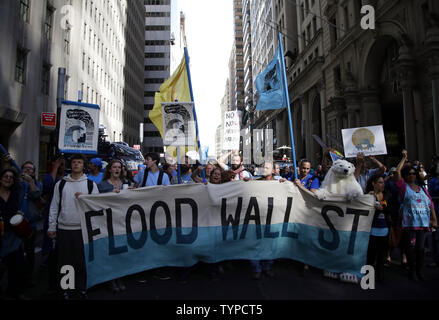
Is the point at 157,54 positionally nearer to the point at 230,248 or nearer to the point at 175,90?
the point at 175,90

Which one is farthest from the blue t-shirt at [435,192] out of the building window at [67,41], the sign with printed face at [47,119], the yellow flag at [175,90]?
the building window at [67,41]

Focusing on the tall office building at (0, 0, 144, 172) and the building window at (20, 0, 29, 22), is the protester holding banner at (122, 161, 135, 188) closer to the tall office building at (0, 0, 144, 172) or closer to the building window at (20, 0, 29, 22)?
the tall office building at (0, 0, 144, 172)

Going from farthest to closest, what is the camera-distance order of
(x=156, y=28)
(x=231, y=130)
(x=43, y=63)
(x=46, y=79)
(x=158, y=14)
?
(x=158, y=14), (x=156, y=28), (x=46, y=79), (x=43, y=63), (x=231, y=130)

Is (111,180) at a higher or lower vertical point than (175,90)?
lower

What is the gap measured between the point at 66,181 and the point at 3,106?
47.9 feet

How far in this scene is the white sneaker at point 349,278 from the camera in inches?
175

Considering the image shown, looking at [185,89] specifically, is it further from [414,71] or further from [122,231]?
[414,71]

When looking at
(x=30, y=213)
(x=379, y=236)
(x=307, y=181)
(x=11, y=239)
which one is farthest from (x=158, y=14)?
(x=379, y=236)

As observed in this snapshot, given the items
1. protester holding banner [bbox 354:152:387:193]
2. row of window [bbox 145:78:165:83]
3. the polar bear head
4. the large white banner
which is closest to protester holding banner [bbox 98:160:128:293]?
the large white banner

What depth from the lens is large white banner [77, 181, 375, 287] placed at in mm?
4426

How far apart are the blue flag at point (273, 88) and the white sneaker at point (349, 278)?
3.37 meters

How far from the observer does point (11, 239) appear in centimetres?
394

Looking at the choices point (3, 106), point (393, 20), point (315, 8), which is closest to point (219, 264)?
point (3, 106)

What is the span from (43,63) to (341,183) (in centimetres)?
2169
